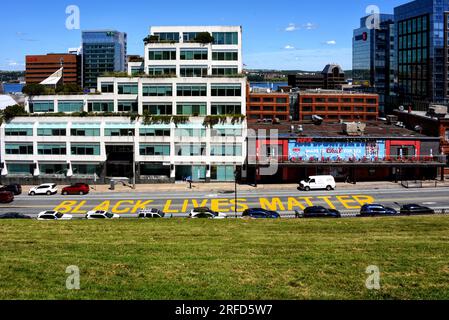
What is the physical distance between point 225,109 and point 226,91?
2.73 metres

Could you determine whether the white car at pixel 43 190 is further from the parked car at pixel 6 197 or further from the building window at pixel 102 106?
the building window at pixel 102 106

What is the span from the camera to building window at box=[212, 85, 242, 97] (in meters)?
77.6

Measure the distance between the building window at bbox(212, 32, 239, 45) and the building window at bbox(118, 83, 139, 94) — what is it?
47.4 feet

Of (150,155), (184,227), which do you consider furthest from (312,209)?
(150,155)

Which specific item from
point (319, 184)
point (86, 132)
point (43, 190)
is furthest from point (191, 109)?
point (43, 190)

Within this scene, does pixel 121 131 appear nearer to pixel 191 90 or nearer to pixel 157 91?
Result: pixel 157 91

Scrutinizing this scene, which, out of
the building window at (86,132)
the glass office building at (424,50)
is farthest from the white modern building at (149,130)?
the glass office building at (424,50)

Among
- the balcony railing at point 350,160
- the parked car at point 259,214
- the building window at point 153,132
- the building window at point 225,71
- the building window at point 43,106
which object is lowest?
the parked car at point 259,214

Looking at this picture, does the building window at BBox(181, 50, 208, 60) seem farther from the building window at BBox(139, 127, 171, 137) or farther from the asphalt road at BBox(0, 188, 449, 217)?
the asphalt road at BBox(0, 188, 449, 217)

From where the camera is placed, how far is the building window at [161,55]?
3221 inches

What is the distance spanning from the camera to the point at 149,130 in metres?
76.1

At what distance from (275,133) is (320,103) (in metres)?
72.6

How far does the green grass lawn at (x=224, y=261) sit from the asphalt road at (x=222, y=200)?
2258 cm
